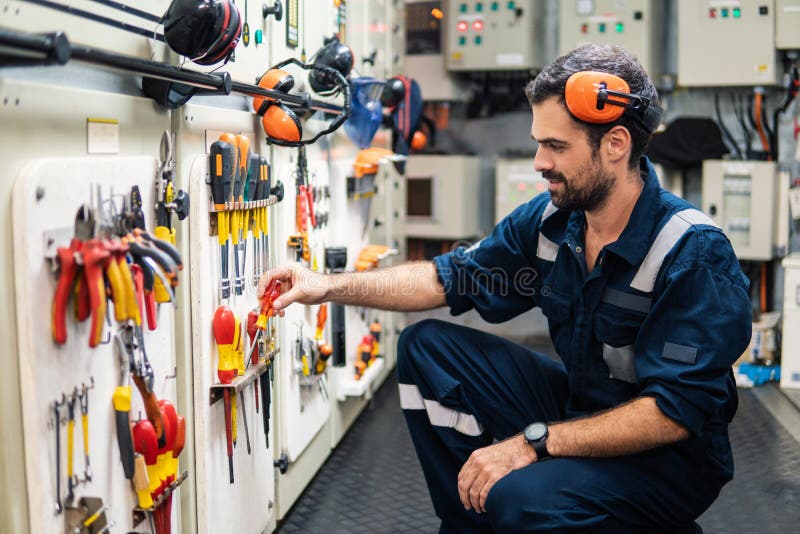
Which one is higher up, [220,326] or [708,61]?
[708,61]

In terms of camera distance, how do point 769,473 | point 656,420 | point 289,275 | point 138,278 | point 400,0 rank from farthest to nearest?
point 400,0, point 769,473, point 289,275, point 656,420, point 138,278

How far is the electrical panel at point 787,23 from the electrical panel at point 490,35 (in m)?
1.33

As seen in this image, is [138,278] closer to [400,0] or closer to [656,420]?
[656,420]

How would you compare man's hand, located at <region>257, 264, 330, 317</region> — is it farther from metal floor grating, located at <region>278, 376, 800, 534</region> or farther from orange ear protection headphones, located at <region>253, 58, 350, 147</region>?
metal floor grating, located at <region>278, 376, 800, 534</region>

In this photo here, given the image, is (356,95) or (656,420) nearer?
(656,420)

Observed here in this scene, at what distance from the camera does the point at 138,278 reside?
4.42 ft

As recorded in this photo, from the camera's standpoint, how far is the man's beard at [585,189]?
1.88 meters

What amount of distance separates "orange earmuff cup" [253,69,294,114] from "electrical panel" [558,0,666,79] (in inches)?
113

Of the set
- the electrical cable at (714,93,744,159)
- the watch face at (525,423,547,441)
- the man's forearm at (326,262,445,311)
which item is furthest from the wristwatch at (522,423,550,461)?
the electrical cable at (714,93,744,159)

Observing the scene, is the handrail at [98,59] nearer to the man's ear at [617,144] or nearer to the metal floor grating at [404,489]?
the man's ear at [617,144]

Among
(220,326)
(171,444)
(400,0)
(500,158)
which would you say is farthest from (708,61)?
(171,444)

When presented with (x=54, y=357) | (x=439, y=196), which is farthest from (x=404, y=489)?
(x=439, y=196)

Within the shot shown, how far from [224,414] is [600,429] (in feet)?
2.76

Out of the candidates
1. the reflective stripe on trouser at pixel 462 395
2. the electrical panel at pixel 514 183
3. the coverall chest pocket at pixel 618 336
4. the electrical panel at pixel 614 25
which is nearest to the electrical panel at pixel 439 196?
the electrical panel at pixel 514 183
